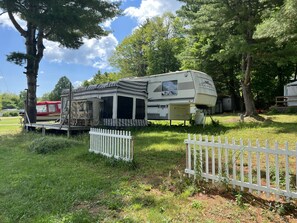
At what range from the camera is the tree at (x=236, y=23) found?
49.6ft

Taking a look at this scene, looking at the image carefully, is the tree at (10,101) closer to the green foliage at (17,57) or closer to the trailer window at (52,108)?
the trailer window at (52,108)

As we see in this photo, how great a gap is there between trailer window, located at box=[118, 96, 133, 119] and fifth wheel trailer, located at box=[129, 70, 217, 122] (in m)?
1.72

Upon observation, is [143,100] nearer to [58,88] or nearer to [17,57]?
[17,57]

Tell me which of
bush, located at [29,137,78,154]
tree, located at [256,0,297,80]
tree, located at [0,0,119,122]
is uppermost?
tree, located at [0,0,119,122]

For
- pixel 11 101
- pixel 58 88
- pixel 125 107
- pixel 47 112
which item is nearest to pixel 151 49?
pixel 47 112

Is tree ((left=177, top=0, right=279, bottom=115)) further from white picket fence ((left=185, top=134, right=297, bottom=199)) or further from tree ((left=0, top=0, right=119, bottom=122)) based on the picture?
white picket fence ((left=185, top=134, right=297, bottom=199))

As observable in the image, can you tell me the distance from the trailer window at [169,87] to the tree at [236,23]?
390 cm

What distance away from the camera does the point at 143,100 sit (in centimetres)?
1555

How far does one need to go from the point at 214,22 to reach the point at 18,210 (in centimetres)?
1572

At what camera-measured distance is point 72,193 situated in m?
4.73

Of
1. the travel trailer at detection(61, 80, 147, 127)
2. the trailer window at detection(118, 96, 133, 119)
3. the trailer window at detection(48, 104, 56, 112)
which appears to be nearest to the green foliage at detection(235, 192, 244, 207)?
the travel trailer at detection(61, 80, 147, 127)

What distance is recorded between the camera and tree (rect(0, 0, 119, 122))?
593 inches

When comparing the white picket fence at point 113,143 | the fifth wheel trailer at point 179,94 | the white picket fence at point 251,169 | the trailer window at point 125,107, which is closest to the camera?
the white picket fence at point 251,169

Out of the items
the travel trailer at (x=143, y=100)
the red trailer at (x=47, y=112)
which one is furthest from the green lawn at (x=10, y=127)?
the travel trailer at (x=143, y=100)
